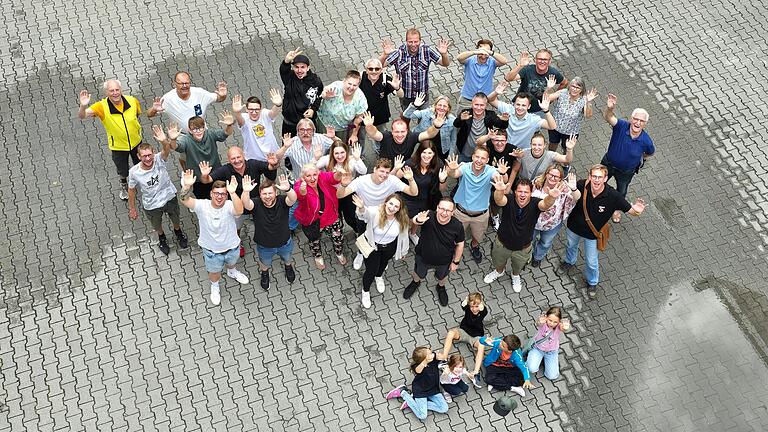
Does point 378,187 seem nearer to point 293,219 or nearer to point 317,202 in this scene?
point 317,202

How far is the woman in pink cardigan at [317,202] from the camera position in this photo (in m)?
10.3

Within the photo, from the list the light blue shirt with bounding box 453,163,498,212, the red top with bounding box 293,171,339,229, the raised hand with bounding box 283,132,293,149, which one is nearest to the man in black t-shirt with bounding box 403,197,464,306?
the light blue shirt with bounding box 453,163,498,212

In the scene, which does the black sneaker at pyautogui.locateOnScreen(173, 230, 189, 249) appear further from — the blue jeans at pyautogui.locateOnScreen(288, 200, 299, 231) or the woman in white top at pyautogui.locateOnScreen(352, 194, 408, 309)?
the woman in white top at pyautogui.locateOnScreen(352, 194, 408, 309)

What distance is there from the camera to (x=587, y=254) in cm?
1120

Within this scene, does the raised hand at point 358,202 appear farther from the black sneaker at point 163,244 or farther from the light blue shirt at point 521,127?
the black sneaker at point 163,244

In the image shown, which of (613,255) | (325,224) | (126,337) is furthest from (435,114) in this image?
(126,337)

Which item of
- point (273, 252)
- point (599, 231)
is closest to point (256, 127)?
point (273, 252)

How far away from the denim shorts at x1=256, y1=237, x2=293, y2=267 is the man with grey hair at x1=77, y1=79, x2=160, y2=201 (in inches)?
92.9

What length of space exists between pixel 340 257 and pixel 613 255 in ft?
12.7

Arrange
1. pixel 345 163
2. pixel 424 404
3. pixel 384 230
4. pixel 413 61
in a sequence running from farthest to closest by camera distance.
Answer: pixel 413 61
pixel 345 163
pixel 384 230
pixel 424 404

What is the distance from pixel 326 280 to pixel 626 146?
446 cm

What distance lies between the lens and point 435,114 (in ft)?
37.0

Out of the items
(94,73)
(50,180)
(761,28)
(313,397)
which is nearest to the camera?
(313,397)

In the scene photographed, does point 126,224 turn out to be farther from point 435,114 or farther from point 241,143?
point 435,114
